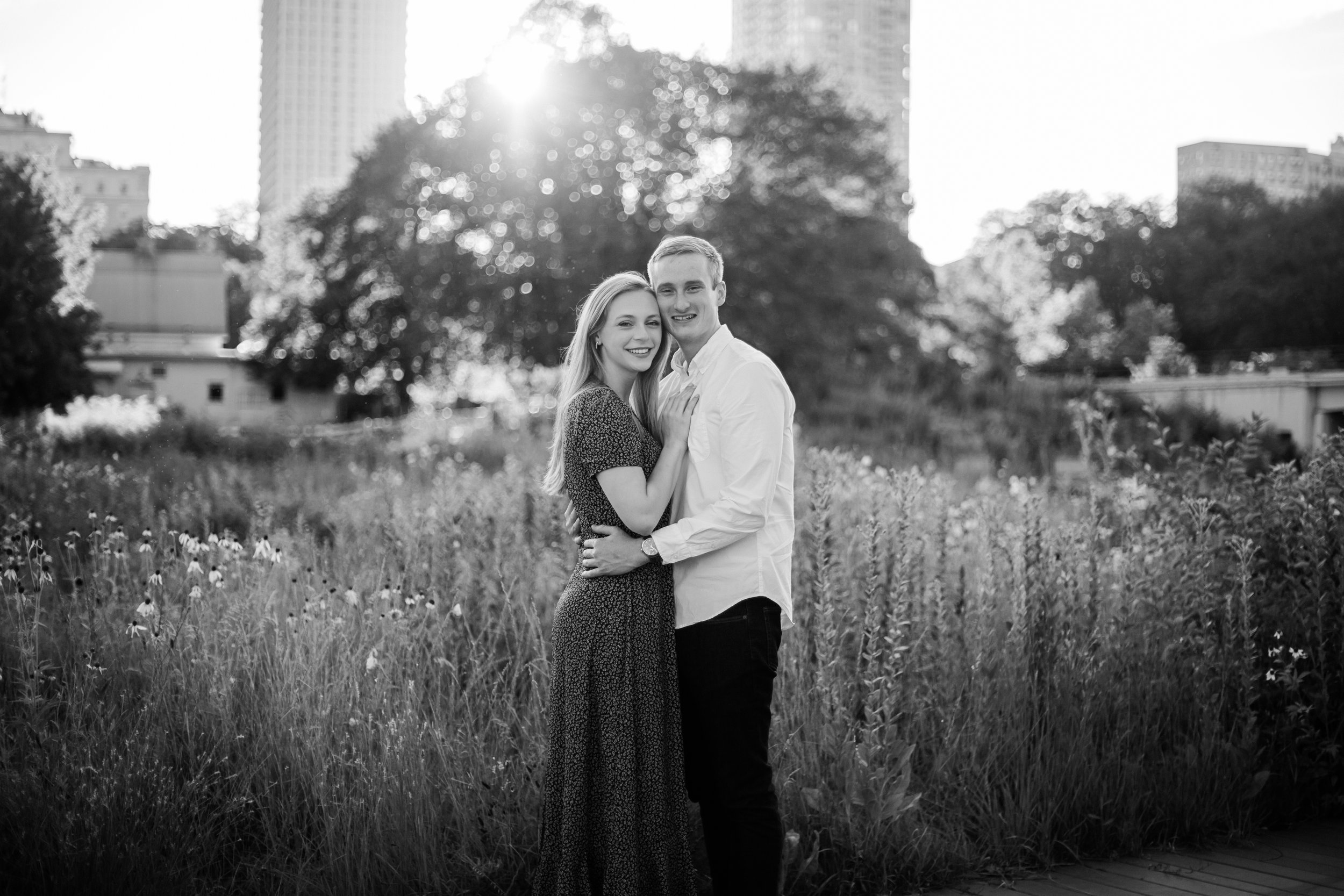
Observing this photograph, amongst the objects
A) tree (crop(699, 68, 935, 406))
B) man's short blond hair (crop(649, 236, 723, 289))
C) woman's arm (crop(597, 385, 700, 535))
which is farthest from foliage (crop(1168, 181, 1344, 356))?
woman's arm (crop(597, 385, 700, 535))

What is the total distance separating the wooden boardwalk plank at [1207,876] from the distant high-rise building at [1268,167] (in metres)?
11.4

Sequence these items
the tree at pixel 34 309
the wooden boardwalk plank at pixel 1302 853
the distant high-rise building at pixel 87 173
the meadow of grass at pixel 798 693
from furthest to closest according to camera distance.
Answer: the distant high-rise building at pixel 87 173 → the tree at pixel 34 309 → the wooden boardwalk plank at pixel 1302 853 → the meadow of grass at pixel 798 693

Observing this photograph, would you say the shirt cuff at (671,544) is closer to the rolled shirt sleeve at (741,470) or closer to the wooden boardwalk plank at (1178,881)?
the rolled shirt sleeve at (741,470)

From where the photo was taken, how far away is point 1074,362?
200ft

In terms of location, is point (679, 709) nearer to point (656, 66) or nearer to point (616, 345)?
point (616, 345)

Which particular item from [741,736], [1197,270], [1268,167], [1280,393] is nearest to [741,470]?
[741,736]

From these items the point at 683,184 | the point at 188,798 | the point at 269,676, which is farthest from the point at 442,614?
the point at 683,184

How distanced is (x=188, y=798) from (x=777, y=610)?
2009mm

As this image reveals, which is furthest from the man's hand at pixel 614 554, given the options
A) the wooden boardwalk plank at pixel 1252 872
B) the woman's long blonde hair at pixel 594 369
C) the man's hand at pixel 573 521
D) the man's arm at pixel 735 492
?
the wooden boardwalk plank at pixel 1252 872

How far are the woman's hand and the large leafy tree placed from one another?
23.1 m

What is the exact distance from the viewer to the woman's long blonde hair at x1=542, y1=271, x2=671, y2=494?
3482mm

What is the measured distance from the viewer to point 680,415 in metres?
→ 3.53

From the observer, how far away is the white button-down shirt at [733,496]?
10.9ft

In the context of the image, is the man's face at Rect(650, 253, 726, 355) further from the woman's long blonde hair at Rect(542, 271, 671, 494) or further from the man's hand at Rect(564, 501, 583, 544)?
the man's hand at Rect(564, 501, 583, 544)
